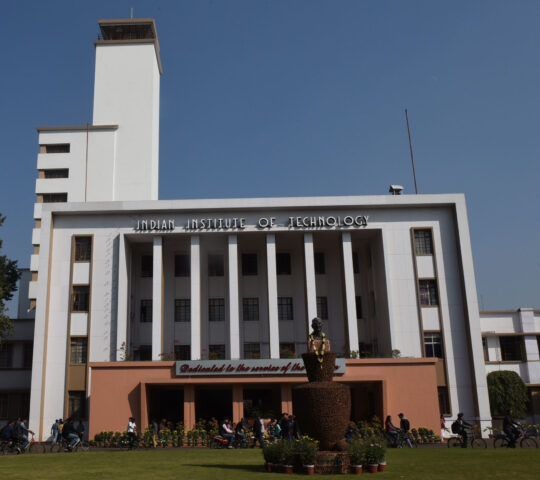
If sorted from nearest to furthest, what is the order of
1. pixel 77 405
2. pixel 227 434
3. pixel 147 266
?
pixel 227 434 → pixel 77 405 → pixel 147 266

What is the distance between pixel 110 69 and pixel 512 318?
4278cm

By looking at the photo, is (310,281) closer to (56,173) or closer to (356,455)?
(356,455)

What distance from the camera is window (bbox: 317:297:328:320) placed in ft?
141

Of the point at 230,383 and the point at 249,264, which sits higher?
the point at 249,264

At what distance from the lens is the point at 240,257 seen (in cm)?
4409

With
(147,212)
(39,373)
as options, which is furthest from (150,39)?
(39,373)

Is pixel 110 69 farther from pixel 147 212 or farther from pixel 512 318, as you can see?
pixel 512 318

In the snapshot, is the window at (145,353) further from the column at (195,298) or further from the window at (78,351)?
the column at (195,298)

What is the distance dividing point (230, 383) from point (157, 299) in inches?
315

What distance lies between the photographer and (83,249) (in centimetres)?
4006

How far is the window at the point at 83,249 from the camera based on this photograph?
39872mm

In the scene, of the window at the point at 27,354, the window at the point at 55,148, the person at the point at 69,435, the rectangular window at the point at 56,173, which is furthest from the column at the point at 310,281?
the window at the point at 55,148

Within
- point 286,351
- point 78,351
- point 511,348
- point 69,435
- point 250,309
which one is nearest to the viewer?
point 69,435

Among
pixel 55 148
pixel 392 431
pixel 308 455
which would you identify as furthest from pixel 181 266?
pixel 308 455
